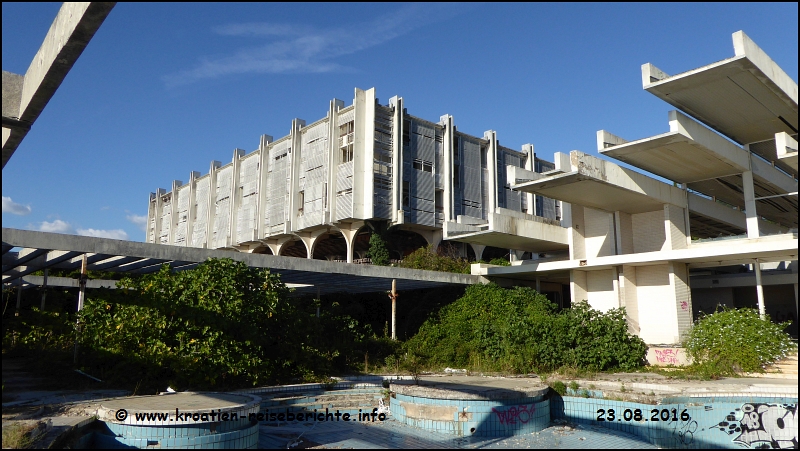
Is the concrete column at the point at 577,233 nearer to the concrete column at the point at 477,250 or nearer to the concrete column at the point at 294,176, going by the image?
the concrete column at the point at 477,250

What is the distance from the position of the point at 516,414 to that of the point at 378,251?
18.3 meters

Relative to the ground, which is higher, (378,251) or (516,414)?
(378,251)

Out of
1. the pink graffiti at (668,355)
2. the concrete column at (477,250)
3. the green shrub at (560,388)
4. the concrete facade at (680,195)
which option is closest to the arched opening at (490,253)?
the concrete column at (477,250)

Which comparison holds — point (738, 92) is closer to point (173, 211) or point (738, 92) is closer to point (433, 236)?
point (433, 236)

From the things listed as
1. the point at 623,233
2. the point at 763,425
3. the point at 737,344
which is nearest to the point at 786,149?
the point at 737,344

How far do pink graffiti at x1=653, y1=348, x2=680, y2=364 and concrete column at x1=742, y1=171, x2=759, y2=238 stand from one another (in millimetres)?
3705

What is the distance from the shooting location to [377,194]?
26.8 meters

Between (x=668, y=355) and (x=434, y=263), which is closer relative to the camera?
(x=668, y=355)

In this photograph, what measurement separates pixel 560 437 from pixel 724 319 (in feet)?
24.7

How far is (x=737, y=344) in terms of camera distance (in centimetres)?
1282

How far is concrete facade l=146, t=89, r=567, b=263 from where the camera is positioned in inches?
1067

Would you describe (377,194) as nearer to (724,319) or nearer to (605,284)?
(605,284)

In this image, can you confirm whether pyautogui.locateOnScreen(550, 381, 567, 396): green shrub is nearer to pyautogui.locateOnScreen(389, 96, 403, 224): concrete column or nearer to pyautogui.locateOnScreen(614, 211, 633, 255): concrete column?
pyautogui.locateOnScreen(614, 211, 633, 255): concrete column

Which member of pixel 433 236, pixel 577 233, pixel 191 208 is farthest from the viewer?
pixel 191 208
